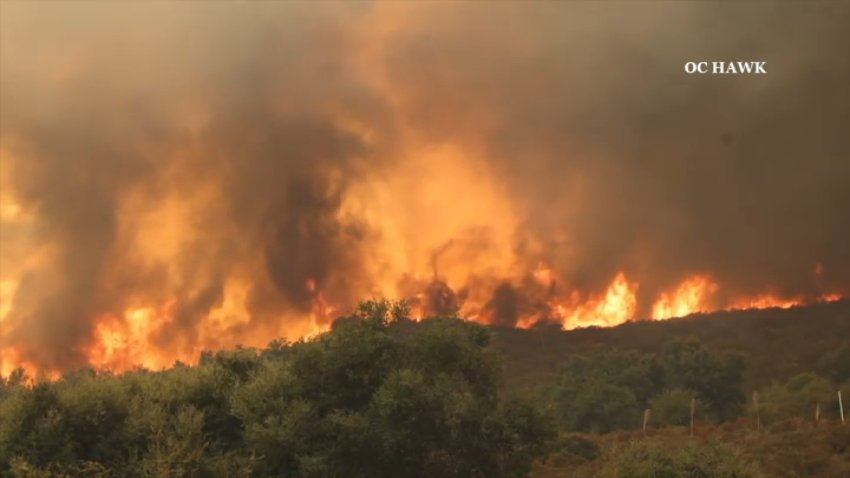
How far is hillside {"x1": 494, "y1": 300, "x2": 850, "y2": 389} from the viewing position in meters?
139

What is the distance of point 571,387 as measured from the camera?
10194 centimetres

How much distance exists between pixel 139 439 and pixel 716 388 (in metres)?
83.6

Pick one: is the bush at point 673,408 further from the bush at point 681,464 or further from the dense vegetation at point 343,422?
the bush at point 681,464

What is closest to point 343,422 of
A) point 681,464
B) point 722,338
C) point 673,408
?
point 681,464

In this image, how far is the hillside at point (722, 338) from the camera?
138750 mm

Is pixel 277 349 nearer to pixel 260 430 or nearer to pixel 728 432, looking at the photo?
pixel 260 430

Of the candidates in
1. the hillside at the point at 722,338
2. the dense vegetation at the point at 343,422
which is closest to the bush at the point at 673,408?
the dense vegetation at the point at 343,422

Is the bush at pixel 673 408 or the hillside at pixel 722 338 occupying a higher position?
the hillside at pixel 722 338

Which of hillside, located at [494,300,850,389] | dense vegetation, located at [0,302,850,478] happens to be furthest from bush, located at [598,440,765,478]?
hillside, located at [494,300,850,389]

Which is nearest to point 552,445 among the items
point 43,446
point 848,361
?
point 43,446

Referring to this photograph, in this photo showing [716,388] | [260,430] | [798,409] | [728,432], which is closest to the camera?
[260,430]

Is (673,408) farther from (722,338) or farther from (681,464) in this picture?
(722,338)

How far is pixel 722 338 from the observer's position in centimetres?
16000

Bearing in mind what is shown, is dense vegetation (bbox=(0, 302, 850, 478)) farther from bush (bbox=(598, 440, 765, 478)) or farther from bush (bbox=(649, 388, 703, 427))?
bush (bbox=(649, 388, 703, 427))
